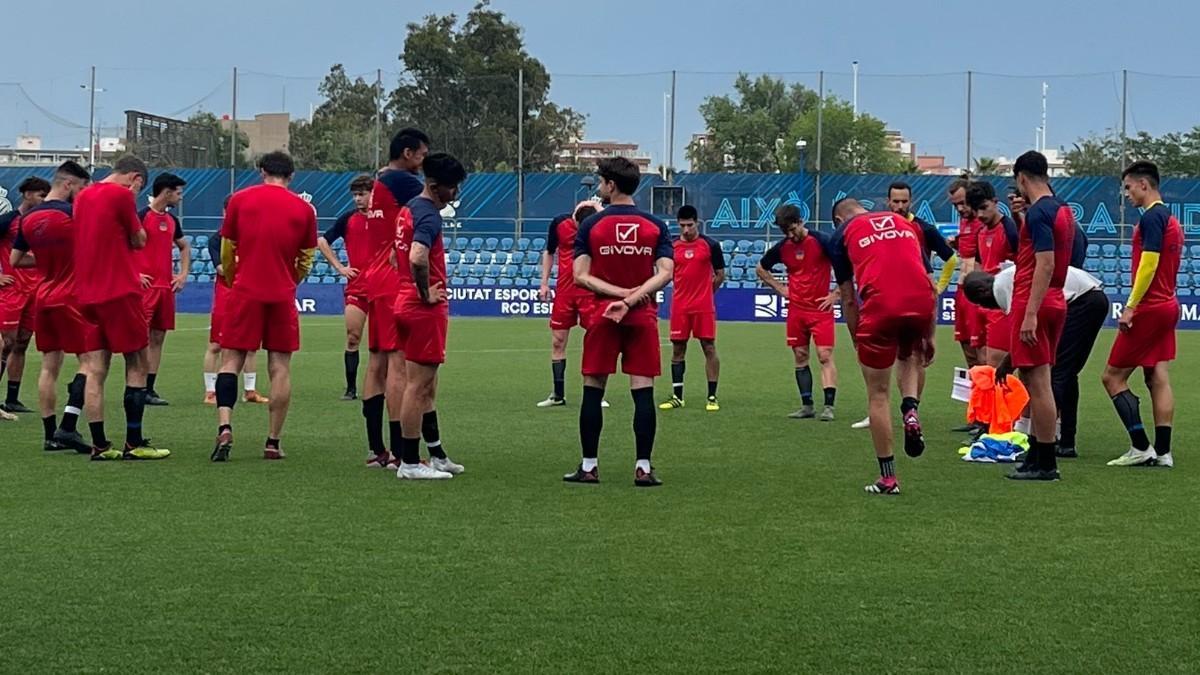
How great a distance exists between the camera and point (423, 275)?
358 inches

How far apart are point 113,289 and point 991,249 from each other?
274 inches

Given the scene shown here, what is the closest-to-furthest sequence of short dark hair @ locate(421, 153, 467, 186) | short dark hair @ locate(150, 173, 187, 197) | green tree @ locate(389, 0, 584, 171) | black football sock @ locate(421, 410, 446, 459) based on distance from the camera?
1. short dark hair @ locate(421, 153, 467, 186)
2. black football sock @ locate(421, 410, 446, 459)
3. short dark hair @ locate(150, 173, 187, 197)
4. green tree @ locate(389, 0, 584, 171)

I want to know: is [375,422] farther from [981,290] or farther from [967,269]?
[967,269]

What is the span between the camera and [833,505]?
8.28m

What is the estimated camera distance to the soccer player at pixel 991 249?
1153cm

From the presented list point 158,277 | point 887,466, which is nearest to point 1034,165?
point 887,466

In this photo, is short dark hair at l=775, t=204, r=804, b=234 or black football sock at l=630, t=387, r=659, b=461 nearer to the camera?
black football sock at l=630, t=387, r=659, b=461

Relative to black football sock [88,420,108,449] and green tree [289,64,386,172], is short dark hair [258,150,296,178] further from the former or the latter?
green tree [289,64,386,172]

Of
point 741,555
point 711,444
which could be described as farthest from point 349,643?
point 711,444

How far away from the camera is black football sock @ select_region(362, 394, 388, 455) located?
1005 centimetres

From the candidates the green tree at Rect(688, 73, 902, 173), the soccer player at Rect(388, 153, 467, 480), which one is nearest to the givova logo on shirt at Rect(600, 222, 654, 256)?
the soccer player at Rect(388, 153, 467, 480)

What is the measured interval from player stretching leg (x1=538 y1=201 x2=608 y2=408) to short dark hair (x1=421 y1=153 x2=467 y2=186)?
5157 mm

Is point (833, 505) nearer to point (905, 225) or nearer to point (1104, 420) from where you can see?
point (905, 225)

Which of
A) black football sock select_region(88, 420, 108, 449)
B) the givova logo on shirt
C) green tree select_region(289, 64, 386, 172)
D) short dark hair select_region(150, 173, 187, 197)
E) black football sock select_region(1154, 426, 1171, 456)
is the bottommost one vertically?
black football sock select_region(88, 420, 108, 449)
